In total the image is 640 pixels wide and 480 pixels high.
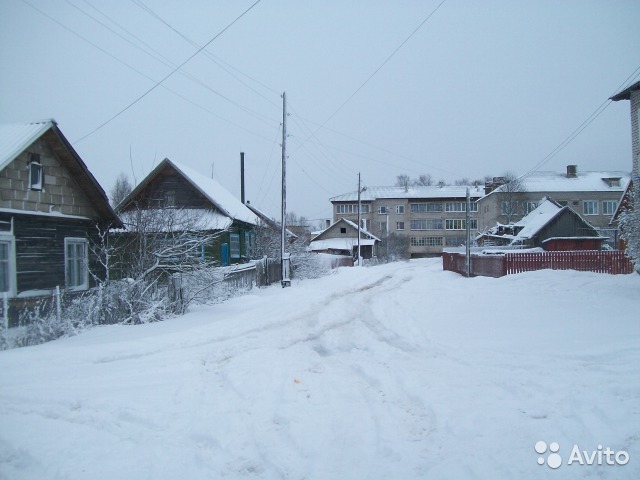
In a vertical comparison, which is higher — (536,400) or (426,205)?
(426,205)

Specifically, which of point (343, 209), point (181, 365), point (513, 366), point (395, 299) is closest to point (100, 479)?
point (181, 365)

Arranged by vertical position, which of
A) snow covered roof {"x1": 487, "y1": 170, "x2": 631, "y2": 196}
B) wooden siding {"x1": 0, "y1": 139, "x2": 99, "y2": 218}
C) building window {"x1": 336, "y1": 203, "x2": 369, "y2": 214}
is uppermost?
snow covered roof {"x1": 487, "y1": 170, "x2": 631, "y2": 196}

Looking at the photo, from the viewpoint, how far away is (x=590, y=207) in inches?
2293

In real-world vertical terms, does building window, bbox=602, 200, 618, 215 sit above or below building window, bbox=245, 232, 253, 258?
above

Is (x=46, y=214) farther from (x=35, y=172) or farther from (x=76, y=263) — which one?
(x=76, y=263)

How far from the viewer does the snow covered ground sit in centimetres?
427

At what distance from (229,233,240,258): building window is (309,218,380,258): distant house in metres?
30.6

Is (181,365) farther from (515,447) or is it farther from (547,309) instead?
(547,309)

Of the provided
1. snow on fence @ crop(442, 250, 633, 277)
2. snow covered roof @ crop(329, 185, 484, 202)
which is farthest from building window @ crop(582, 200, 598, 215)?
snow on fence @ crop(442, 250, 633, 277)

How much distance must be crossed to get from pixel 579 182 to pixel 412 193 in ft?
80.3

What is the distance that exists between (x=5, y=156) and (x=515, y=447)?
12.7 metres

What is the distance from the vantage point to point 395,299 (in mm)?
15859

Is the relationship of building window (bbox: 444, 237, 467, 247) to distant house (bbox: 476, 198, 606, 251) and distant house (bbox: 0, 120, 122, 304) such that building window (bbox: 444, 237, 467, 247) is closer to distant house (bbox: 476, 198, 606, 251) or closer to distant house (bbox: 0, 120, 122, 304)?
distant house (bbox: 476, 198, 606, 251)
